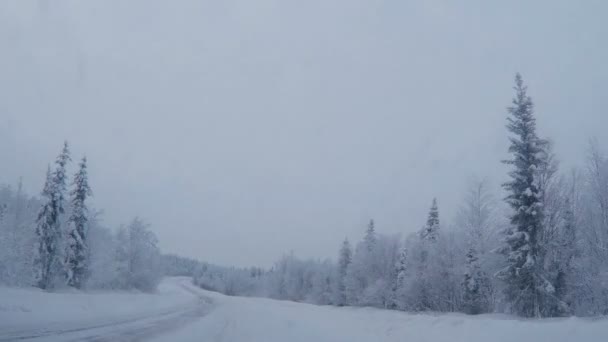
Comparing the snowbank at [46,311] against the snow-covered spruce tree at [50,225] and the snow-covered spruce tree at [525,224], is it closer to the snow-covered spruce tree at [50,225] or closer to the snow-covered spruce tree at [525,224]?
the snow-covered spruce tree at [50,225]

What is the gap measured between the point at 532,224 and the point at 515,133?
5.64 m

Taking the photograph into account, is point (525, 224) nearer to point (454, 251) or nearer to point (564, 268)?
point (564, 268)

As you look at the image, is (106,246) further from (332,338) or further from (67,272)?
(332,338)

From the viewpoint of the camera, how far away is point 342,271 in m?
89.4

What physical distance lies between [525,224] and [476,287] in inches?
653

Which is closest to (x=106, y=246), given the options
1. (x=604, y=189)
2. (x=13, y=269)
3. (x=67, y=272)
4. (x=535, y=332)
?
(x=67, y=272)

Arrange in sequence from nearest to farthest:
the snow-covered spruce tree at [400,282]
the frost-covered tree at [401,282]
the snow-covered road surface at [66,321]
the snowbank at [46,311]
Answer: the snow-covered road surface at [66,321] → the snowbank at [46,311] → the frost-covered tree at [401,282] → the snow-covered spruce tree at [400,282]

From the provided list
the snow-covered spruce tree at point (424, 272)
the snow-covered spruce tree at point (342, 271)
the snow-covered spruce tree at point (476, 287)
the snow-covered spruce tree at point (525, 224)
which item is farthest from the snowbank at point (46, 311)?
the snow-covered spruce tree at point (342, 271)

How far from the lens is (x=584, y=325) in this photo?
37.8ft

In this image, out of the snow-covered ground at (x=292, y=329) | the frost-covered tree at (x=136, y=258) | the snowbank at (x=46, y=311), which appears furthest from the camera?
the frost-covered tree at (x=136, y=258)

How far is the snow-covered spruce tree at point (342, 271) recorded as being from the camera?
89.1 metres

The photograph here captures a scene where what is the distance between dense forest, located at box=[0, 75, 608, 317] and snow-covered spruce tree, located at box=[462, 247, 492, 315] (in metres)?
0.09

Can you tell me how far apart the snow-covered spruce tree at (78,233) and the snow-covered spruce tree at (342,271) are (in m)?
48.7

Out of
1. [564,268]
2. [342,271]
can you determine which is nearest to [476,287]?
[564,268]
